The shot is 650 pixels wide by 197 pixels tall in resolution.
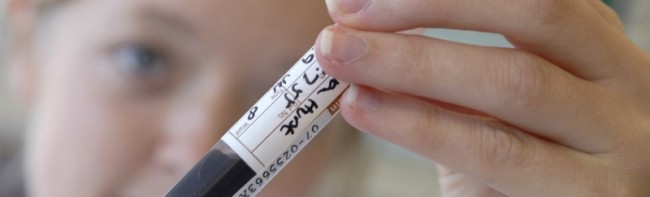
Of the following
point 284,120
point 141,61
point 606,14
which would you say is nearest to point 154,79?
point 141,61

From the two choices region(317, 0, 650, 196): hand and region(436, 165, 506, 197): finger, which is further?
region(436, 165, 506, 197): finger

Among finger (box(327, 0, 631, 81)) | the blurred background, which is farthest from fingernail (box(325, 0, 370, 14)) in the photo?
the blurred background

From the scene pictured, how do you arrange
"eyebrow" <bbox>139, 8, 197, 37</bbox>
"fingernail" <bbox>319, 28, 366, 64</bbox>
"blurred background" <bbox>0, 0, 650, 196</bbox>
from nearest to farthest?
"fingernail" <bbox>319, 28, 366, 64</bbox>, "eyebrow" <bbox>139, 8, 197, 37</bbox>, "blurred background" <bbox>0, 0, 650, 196</bbox>

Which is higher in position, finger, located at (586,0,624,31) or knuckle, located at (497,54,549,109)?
knuckle, located at (497,54,549,109)

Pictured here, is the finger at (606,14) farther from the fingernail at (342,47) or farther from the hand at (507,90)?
the fingernail at (342,47)

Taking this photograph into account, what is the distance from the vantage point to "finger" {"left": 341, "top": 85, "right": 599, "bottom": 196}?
0.36m

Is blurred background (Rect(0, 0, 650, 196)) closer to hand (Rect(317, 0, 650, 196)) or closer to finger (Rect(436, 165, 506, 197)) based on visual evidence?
finger (Rect(436, 165, 506, 197))

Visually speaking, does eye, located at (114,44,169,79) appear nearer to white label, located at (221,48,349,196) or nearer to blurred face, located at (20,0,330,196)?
blurred face, located at (20,0,330,196)

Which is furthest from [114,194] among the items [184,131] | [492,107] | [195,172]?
[492,107]

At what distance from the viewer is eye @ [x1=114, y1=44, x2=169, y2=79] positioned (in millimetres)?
521

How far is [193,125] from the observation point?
1.66 feet

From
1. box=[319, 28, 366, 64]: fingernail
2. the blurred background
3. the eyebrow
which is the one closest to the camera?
box=[319, 28, 366, 64]: fingernail

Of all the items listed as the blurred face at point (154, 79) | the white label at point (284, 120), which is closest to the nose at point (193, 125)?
the blurred face at point (154, 79)

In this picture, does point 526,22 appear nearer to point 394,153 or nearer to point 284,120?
point 284,120
